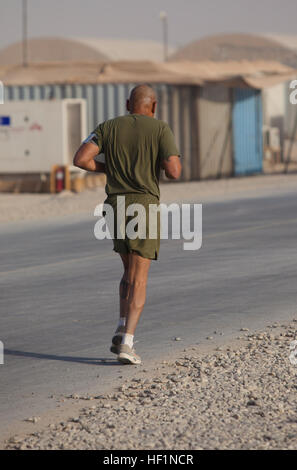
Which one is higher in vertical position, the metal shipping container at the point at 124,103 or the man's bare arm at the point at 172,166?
the man's bare arm at the point at 172,166

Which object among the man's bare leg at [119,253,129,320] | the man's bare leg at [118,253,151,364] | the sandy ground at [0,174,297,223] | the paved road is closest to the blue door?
the sandy ground at [0,174,297,223]

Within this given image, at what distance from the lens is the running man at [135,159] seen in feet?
24.6

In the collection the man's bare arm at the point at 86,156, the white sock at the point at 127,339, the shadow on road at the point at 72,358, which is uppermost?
the man's bare arm at the point at 86,156

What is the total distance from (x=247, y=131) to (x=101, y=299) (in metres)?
24.2

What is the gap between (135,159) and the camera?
7.56 meters

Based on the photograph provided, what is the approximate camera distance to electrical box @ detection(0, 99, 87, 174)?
28344 millimetres

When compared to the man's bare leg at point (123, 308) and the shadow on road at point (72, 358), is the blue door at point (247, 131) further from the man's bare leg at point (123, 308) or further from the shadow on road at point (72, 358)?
the man's bare leg at point (123, 308)

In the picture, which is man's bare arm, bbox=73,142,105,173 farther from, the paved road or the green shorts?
the paved road

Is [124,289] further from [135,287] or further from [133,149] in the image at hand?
[133,149]

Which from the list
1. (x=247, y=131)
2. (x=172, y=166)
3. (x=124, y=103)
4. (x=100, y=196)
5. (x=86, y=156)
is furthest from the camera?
(x=247, y=131)

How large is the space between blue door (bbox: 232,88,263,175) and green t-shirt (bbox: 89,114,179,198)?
25991mm

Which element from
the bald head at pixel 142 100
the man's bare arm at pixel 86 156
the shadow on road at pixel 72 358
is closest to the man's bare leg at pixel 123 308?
the shadow on road at pixel 72 358

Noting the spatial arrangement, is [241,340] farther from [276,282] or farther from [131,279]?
[276,282]

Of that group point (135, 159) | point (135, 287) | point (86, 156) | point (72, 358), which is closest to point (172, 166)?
point (135, 159)
